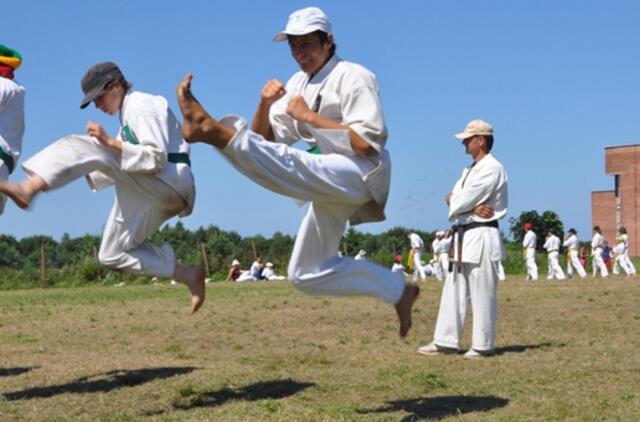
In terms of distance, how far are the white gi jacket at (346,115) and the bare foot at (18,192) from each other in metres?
1.88

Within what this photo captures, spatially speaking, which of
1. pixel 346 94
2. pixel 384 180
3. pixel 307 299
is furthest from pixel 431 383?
pixel 307 299

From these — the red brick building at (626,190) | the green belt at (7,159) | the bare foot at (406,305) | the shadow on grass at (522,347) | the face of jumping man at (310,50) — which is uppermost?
the red brick building at (626,190)

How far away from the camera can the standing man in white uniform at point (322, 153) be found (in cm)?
692

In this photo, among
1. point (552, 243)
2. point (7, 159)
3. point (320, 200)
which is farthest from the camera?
point (552, 243)

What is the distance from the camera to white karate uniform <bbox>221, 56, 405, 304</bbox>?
22.6ft

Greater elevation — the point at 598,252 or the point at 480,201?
the point at 598,252

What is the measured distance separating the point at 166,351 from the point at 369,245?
191 ft

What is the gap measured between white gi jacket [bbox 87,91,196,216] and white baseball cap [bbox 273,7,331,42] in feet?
4.35

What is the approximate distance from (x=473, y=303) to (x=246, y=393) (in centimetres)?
381

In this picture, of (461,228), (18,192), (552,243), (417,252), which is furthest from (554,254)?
(18,192)

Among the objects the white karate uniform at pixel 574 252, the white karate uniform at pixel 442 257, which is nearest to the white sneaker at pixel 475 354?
the white karate uniform at pixel 442 257

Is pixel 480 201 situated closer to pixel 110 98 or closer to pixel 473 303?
pixel 473 303

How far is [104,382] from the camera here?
931 cm

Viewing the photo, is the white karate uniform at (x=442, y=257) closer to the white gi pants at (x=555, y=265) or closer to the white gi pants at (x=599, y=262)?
the white gi pants at (x=555, y=265)
